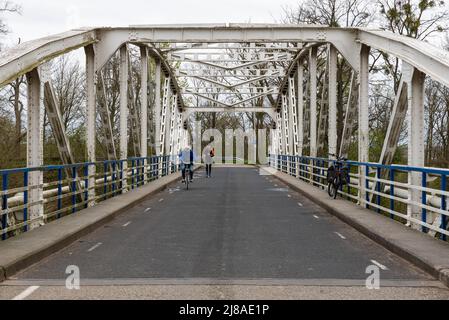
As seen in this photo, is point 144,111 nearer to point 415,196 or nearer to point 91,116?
point 91,116

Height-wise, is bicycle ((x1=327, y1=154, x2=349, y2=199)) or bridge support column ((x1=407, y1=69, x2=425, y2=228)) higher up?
bridge support column ((x1=407, y1=69, x2=425, y2=228))

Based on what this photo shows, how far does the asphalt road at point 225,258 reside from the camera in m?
7.23

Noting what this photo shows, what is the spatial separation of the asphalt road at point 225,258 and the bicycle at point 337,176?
9.38ft

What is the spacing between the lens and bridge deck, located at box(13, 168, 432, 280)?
8031 millimetres

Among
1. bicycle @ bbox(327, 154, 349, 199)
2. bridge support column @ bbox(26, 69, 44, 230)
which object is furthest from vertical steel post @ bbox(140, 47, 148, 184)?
bridge support column @ bbox(26, 69, 44, 230)

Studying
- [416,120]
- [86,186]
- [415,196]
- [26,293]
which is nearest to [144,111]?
[86,186]

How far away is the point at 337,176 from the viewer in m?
18.3

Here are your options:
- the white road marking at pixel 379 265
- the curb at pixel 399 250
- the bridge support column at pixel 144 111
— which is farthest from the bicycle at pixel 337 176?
the bridge support column at pixel 144 111

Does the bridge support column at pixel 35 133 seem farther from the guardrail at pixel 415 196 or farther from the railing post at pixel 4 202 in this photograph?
the guardrail at pixel 415 196

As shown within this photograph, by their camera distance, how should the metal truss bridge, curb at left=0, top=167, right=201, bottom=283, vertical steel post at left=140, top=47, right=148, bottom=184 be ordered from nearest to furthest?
curb at left=0, top=167, right=201, bottom=283, the metal truss bridge, vertical steel post at left=140, top=47, right=148, bottom=184

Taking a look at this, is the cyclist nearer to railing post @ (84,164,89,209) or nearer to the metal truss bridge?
the metal truss bridge

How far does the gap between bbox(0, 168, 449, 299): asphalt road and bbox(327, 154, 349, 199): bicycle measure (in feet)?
9.38
